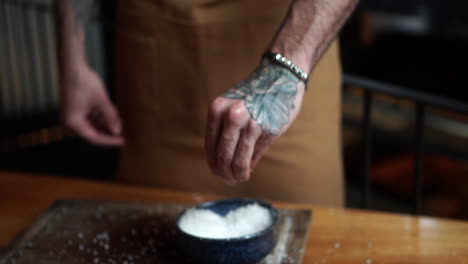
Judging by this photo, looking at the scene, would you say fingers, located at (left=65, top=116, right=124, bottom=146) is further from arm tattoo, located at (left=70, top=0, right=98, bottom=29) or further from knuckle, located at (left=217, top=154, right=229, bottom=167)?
knuckle, located at (left=217, top=154, right=229, bottom=167)

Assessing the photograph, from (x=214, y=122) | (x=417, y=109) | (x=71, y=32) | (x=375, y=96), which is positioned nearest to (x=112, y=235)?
(x=214, y=122)

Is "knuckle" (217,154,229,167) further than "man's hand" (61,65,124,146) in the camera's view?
No

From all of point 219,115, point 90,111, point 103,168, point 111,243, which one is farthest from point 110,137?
point 103,168

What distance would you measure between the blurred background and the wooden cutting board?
195 cm

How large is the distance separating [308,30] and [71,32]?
2.19 ft

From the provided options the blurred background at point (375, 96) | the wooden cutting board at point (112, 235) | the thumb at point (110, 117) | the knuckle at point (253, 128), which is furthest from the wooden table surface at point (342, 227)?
the blurred background at point (375, 96)

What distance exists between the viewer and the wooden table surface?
0.88 meters

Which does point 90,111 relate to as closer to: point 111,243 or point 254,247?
point 111,243

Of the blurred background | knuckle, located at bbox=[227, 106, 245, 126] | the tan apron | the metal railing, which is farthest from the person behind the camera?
the blurred background

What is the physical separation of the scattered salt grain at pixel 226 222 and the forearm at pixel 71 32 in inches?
22.1

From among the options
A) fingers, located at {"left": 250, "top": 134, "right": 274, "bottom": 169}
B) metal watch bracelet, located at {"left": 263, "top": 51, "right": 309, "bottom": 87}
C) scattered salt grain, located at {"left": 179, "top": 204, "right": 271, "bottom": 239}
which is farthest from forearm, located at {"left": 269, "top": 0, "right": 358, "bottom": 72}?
scattered salt grain, located at {"left": 179, "top": 204, "right": 271, "bottom": 239}

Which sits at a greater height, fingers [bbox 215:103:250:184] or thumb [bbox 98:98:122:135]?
fingers [bbox 215:103:250:184]

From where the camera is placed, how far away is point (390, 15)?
3137mm

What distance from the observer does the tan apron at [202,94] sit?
112cm
